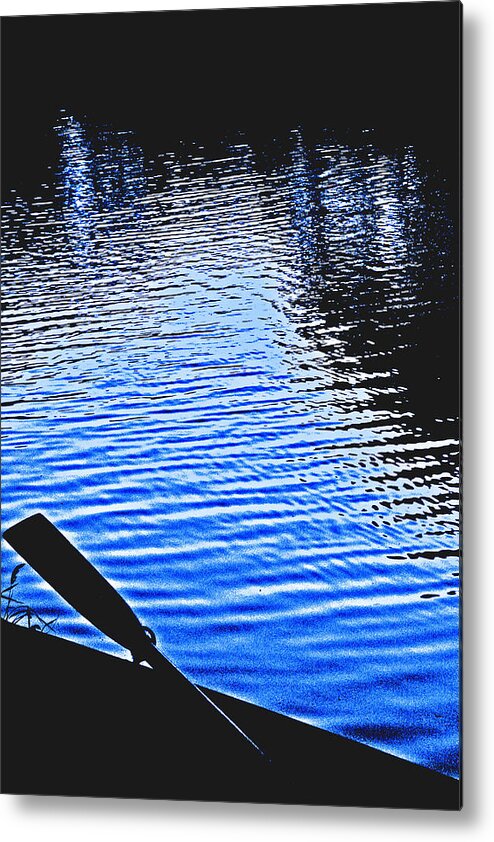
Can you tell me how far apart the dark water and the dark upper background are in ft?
0.21

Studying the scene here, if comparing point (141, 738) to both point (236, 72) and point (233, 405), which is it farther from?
point (236, 72)

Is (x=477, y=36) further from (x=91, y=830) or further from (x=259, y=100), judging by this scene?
(x=91, y=830)

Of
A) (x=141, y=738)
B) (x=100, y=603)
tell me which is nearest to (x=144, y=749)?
(x=141, y=738)

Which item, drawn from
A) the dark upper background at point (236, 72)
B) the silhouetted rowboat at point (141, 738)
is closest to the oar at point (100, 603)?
the silhouetted rowboat at point (141, 738)

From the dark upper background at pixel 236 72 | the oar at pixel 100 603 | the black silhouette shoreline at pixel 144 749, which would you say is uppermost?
the dark upper background at pixel 236 72

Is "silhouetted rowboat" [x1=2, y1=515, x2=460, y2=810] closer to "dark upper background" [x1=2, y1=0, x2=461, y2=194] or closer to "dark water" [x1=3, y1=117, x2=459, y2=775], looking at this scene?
"dark water" [x1=3, y1=117, x2=459, y2=775]

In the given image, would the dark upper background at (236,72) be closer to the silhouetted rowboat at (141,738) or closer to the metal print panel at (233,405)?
the metal print panel at (233,405)

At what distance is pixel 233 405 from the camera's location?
8.70ft

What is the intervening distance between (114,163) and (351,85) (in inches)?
22.1

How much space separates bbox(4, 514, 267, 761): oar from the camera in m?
2.62

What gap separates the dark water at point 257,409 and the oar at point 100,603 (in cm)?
3

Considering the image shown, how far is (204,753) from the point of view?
2.63 m

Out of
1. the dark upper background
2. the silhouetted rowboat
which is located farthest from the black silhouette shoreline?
the dark upper background

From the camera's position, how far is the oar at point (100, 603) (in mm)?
2619
